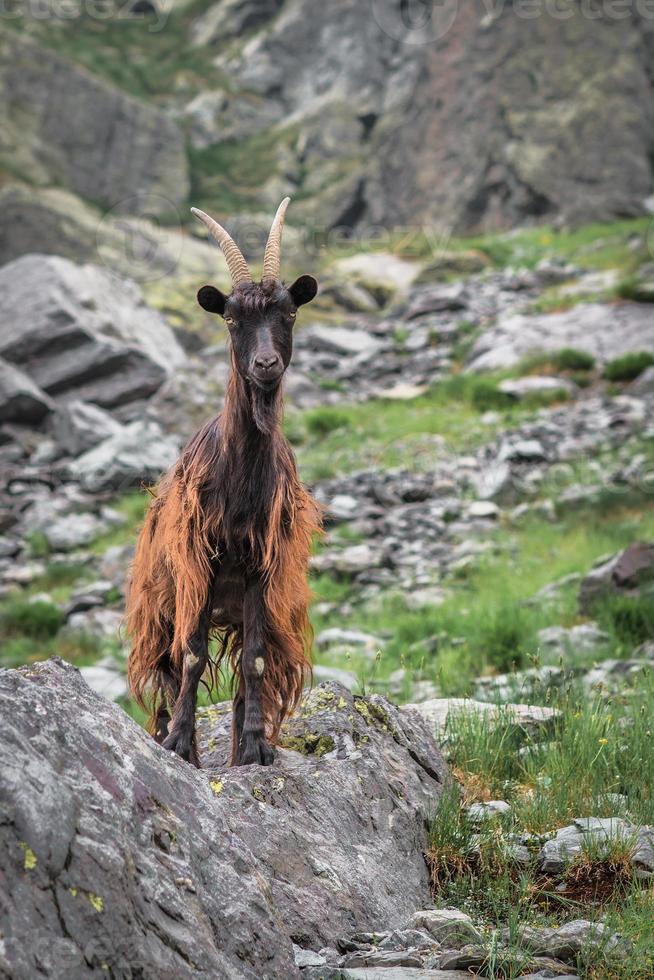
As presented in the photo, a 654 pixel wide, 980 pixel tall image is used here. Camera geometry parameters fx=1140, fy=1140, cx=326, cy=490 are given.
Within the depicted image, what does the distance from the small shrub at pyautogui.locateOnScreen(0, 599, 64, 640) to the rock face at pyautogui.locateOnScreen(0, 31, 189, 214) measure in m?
28.0

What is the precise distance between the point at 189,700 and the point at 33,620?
732 centimetres

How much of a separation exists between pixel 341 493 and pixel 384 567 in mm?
2156

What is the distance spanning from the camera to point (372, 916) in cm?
354

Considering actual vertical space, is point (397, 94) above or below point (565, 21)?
above

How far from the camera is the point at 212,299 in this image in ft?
14.5

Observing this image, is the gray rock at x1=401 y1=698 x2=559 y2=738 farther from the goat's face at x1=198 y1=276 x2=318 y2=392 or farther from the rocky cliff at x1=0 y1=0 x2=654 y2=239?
the rocky cliff at x1=0 y1=0 x2=654 y2=239

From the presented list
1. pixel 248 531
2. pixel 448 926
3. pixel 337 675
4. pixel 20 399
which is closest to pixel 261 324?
pixel 248 531

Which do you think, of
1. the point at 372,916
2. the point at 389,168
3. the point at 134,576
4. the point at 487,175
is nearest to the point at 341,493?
the point at 134,576

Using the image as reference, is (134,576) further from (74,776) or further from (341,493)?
(341,493)

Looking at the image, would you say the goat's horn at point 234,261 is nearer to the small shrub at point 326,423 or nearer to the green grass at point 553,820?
the green grass at point 553,820

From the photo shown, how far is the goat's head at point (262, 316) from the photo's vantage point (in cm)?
421

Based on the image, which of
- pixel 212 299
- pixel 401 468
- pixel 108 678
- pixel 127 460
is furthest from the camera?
pixel 127 460

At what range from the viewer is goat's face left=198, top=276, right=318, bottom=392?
4.21m

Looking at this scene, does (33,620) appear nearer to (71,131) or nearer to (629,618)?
(629,618)
